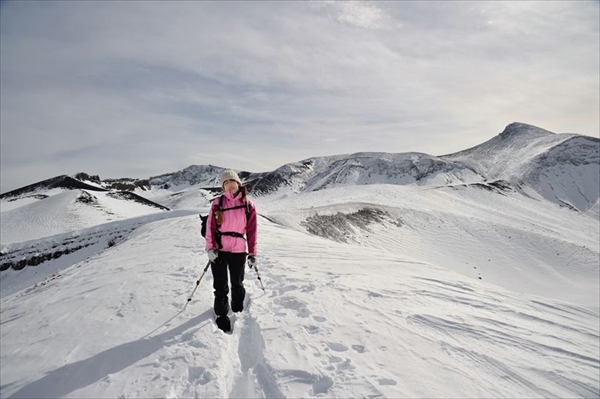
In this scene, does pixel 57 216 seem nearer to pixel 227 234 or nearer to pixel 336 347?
pixel 227 234

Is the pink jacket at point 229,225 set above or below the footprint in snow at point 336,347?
above

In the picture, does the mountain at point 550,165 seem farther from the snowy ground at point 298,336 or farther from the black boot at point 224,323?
the black boot at point 224,323

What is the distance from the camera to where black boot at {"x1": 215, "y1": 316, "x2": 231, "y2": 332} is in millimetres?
5602

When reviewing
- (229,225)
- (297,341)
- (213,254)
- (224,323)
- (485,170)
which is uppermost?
(485,170)

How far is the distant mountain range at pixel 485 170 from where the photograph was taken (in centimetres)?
11069

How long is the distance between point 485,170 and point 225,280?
156 meters

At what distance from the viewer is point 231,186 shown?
19.9ft

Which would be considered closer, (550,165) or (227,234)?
(227,234)

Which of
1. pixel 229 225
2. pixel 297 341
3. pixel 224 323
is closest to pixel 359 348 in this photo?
pixel 297 341

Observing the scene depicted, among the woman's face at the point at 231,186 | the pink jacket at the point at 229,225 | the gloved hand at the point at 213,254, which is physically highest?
the woman's face at the point at 231,186

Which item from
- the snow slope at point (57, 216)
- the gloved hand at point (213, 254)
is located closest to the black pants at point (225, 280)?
the gloved hand at point (213, 254)

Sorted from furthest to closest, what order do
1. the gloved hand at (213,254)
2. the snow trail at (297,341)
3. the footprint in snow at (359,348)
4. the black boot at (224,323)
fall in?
the gloved hand at (213,254), the black boot at (224,323), the footprint in snow at (359,348), the snow trail at (297,341)

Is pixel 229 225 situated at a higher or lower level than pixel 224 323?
higher

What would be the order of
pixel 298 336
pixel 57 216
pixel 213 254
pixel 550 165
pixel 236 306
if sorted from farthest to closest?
pixel 550 165 < pixel 57 216 < pixel 236 306 < pixel 213 254 < pixel 298 336
